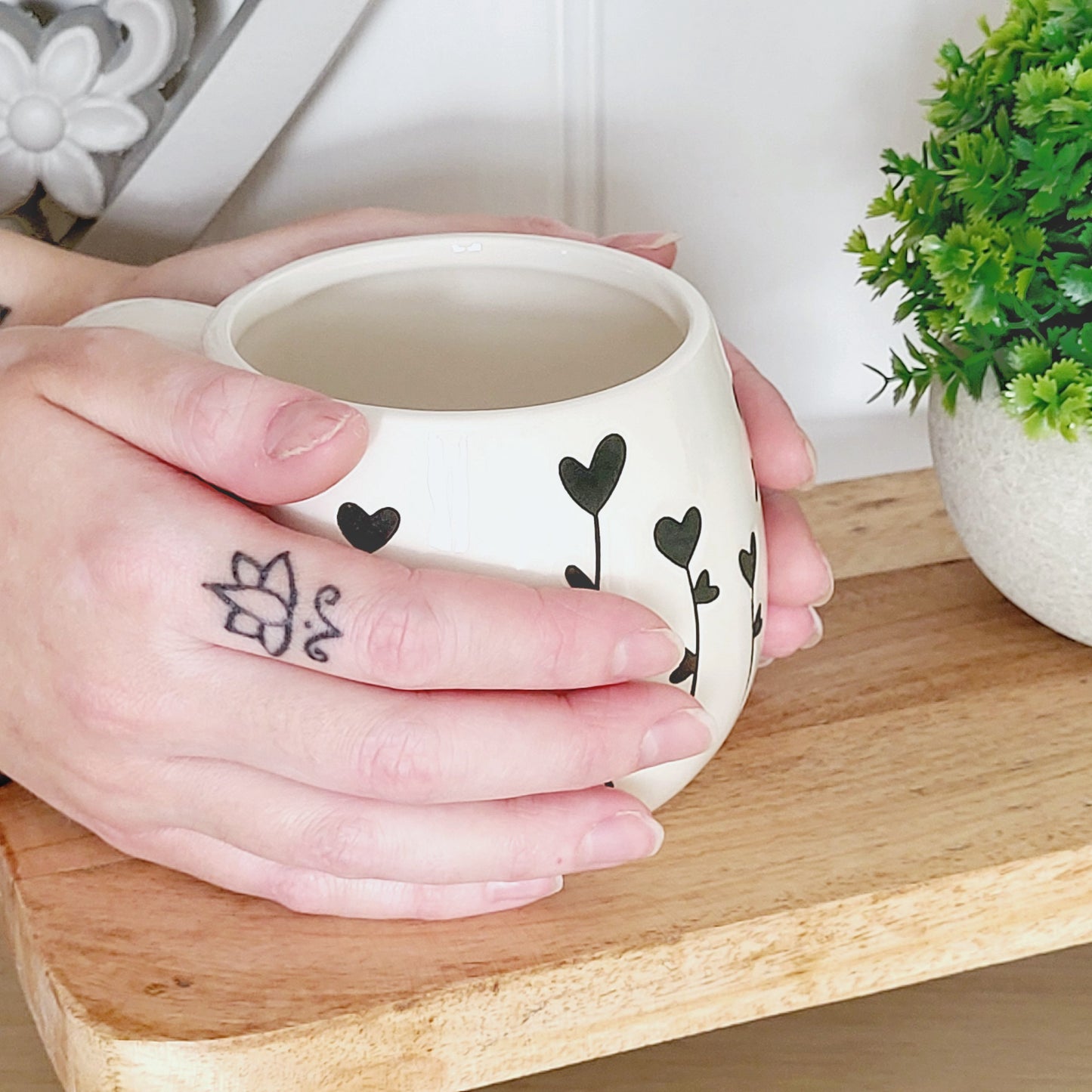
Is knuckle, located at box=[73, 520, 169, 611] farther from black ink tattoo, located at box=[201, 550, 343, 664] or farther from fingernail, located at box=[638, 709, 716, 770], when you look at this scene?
fingernail, located at box=[638, 709, 716, 770]

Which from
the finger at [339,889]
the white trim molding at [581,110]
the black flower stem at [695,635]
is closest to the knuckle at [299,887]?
the finger at [339,889]

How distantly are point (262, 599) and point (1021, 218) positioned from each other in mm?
239

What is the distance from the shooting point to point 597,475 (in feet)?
1.09

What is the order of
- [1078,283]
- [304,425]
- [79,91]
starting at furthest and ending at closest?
[79,91] < [1078,283] < [304,425]

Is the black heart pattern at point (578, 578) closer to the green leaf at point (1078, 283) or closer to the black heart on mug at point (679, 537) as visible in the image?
the black heart on mug at point (679, 537)

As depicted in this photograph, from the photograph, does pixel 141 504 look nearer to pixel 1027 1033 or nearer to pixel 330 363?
pixel 330 363

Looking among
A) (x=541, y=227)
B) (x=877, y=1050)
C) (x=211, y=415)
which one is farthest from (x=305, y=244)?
(x=877, y=1050)

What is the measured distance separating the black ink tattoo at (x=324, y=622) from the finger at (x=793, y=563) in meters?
0.16

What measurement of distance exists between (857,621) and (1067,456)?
104mm

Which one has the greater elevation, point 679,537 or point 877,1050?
point 679,537

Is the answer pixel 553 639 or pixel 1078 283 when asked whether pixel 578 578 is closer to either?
pixel 553 639

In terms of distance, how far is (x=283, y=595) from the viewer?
32cm

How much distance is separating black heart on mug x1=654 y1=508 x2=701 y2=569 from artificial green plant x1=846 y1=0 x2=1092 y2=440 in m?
0.13

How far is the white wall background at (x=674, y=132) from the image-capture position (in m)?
0.58
